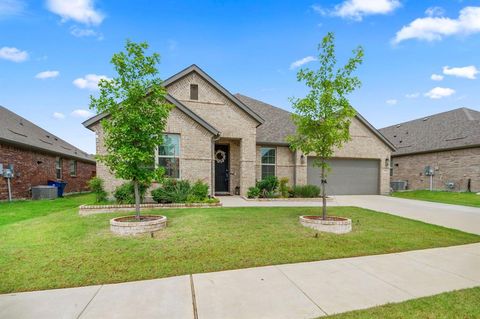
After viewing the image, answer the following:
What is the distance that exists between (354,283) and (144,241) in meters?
4.23

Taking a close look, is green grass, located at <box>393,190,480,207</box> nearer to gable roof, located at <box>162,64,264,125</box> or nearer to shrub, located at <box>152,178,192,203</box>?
gable roof, located at <box>162,64,264,125</box>

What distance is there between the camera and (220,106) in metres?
13.3

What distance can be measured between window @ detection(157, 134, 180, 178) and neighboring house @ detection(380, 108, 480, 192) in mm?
18629

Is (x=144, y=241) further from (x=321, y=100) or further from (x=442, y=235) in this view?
(x=442, y=235)

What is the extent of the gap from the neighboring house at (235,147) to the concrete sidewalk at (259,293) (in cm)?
785

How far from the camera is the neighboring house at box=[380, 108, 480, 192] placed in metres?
16.4

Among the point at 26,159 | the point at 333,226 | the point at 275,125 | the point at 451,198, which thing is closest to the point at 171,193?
the point at 333,226

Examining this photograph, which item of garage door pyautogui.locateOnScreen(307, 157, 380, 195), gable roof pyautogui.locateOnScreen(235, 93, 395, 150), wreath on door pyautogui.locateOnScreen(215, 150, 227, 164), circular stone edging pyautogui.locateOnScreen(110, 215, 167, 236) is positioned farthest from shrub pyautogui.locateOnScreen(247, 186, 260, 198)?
circular stone edging pyautogui.locateOnScreen(110, 215, 167, 236)

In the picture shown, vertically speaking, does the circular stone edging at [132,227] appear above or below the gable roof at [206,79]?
below

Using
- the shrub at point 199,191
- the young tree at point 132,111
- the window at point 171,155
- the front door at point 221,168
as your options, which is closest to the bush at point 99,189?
the window at point 171,155

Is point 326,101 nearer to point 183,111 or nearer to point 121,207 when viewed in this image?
point 183,111

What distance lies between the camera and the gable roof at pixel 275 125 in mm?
14734

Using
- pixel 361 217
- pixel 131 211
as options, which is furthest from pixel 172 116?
pixel 361 217

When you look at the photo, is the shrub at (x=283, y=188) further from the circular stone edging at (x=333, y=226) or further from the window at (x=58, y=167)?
the window at (x=58, y=167)
